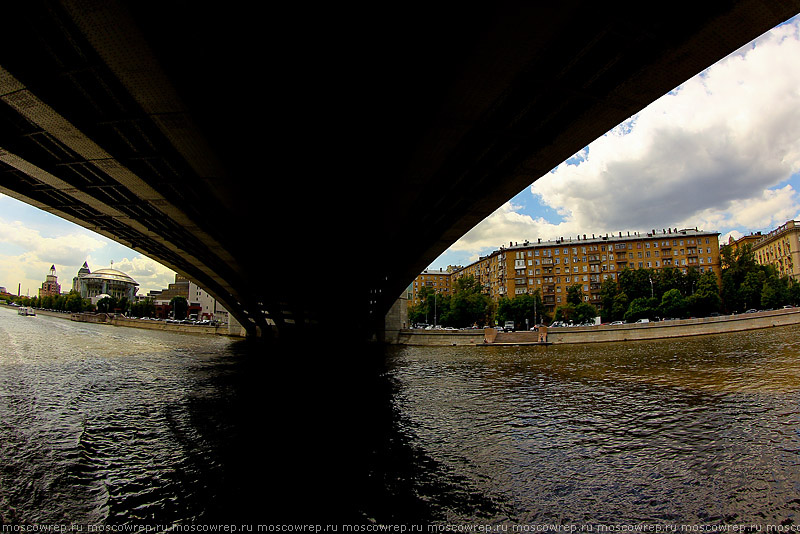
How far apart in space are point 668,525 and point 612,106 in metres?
7.64

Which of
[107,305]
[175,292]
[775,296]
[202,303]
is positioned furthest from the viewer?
[175,292]

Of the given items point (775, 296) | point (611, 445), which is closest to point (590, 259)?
point (775, 296)

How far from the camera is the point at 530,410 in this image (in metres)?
14.8

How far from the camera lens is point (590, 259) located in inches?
3890

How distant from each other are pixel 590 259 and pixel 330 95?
10352 centimetres

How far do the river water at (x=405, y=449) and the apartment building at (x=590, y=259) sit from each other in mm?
81173

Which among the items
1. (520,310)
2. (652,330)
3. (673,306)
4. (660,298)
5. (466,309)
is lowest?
(652,330)

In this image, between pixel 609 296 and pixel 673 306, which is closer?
pixel 673 306

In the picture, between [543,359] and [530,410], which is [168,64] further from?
[543,359]

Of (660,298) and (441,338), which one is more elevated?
(660,298)

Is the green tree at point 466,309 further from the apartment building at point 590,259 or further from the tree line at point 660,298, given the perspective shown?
the apartment building at point 590,259

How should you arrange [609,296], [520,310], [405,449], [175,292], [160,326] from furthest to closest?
1. [175,292]
2. [609,296]
3. [520,310]
4. [160,326]
5. [405,449]

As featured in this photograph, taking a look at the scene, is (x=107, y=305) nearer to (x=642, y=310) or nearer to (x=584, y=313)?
(x=584, y=313)

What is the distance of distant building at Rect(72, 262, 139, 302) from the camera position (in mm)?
180750
